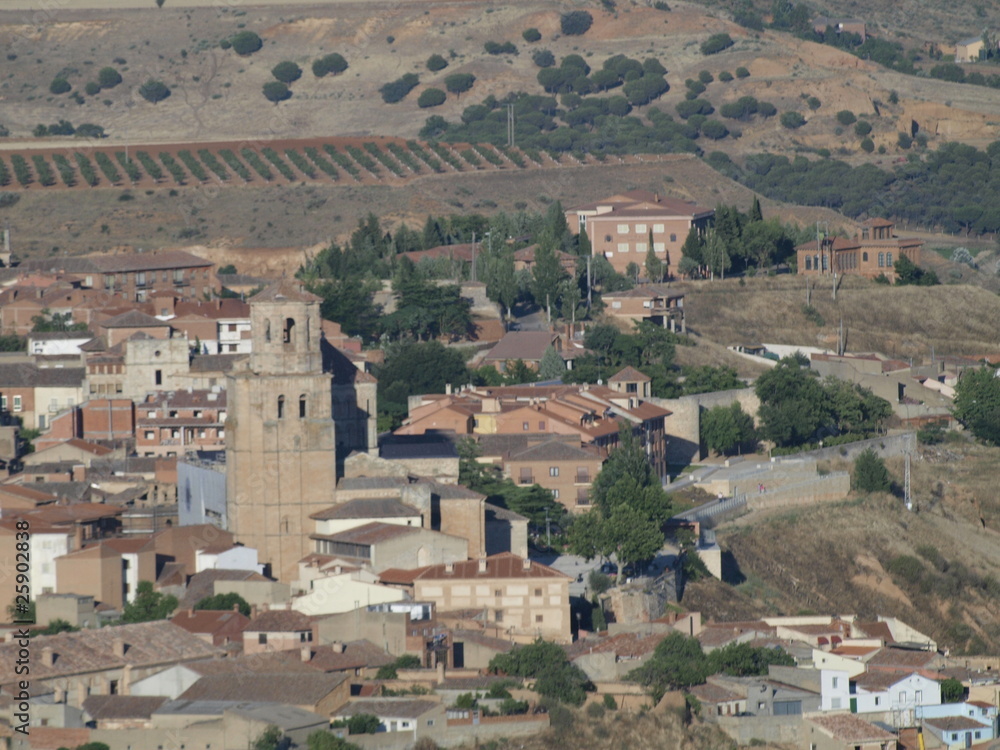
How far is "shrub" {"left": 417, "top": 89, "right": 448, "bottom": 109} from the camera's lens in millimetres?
155375

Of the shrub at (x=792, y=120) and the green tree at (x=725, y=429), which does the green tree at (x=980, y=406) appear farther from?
the shrub at (x=792, y=120)

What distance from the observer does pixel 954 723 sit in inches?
1863

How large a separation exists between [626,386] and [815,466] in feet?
21.9

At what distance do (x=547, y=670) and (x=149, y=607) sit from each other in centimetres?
939

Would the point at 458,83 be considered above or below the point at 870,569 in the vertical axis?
above

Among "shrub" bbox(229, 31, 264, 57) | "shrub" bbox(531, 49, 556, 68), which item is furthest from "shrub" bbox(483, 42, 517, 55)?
"shrub" bbox(229, 31, 264, 57)

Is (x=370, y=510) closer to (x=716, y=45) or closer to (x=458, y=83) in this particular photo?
(x=458, y=83)

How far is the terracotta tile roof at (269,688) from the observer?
43188 mm

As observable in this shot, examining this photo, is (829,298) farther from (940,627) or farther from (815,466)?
(940,627)

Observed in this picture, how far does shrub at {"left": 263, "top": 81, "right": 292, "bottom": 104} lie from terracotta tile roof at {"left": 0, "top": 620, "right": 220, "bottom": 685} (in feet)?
371

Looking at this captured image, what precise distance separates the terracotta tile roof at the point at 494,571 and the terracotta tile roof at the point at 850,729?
7.03 metres

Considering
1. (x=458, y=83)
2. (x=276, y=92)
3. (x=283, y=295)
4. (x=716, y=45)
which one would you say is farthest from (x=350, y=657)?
(x=716, y=45)

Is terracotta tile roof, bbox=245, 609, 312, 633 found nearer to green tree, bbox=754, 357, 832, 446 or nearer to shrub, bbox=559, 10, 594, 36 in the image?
green tree, bbox=754, 357, 832, 446

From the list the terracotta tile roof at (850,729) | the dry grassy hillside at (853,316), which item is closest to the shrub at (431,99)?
the dry grassy hillside at (853,316)
